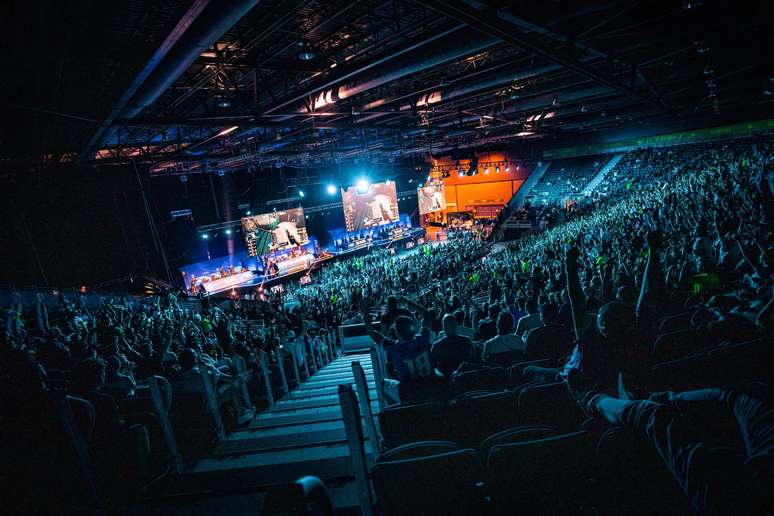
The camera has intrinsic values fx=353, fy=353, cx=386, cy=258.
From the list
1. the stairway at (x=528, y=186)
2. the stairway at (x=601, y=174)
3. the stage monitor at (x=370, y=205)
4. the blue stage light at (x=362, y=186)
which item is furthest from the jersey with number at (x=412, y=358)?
the stairway at (x=528, y=186)

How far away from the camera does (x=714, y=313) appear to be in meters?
3.08

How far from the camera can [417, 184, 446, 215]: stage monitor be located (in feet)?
107

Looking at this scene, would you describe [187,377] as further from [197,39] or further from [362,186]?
[362,186]

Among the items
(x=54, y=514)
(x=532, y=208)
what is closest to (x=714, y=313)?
(x=54, y=514)

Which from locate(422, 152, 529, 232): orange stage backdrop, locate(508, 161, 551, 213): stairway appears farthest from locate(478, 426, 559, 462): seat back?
locate(422, 152, 529, 232): orange stage backdrop

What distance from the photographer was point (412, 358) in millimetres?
3459

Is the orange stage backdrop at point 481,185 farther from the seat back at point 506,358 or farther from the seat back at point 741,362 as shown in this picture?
Result: the seat back at point 741,362

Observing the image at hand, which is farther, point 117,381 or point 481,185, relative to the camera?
point 481,185

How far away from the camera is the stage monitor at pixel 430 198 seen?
32.7 m

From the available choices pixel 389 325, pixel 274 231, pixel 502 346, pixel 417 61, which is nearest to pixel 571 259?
pixel 502 346

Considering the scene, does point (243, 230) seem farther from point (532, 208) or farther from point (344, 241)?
point (532, 208)

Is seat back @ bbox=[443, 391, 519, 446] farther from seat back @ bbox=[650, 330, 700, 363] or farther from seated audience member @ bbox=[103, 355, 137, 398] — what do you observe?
seated audience member @ bbox=[103, 355, 137, 398]

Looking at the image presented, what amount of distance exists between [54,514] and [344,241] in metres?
28.4

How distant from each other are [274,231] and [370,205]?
329 inches
